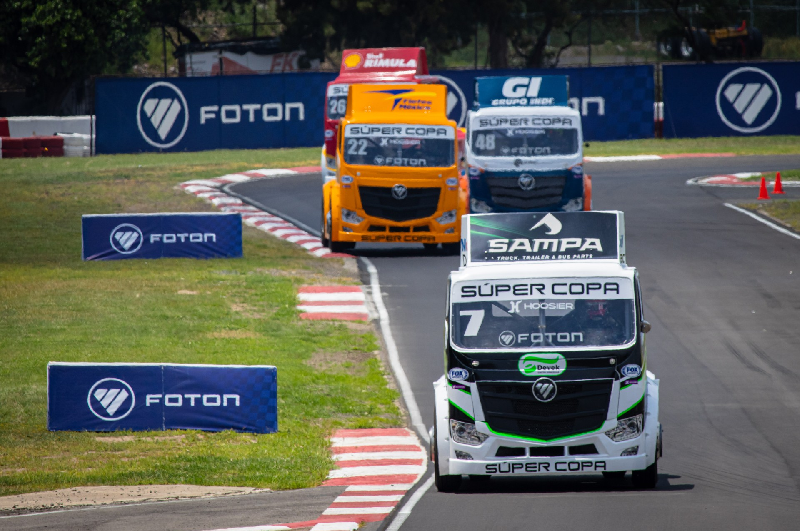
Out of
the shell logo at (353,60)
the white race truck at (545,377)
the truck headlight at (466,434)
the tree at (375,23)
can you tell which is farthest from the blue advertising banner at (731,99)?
the truck headlight at (466,434)

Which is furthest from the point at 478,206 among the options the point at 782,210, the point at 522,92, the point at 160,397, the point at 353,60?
the point at 160,397

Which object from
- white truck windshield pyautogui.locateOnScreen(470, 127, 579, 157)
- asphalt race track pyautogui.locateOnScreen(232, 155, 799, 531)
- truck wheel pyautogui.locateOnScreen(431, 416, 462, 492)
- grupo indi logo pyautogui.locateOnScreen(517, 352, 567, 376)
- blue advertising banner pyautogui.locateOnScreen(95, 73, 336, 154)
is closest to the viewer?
grupo indi logo pyautogui.locateOnScreen(517, 352, 567, 376)

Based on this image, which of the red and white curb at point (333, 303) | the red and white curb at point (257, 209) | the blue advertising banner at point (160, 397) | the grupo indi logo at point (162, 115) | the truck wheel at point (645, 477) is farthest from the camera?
the grupo indi logo at point (162, 115)

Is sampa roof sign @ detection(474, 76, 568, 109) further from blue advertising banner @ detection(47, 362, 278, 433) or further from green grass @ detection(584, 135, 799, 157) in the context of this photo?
green grass @ detection(584, 135, 799, 157)

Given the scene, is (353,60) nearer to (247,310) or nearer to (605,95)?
(605,95)

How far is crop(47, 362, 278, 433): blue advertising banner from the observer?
16.6 m

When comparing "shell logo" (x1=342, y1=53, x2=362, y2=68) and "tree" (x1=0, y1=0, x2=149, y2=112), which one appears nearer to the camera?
"shell logo" (x1=342, y1=53, x2=362, y2=68)

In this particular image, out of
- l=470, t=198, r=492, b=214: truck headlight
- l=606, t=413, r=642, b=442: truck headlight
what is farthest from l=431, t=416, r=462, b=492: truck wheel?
l=470, t=198, r=492, b=214: truck headlight

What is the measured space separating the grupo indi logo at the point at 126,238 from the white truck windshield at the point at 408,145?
5614mm

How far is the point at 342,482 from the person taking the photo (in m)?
15.3

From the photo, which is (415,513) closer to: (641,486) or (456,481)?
(456,481)

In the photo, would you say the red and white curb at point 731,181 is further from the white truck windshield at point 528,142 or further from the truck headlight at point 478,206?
the truck headlight at point 478,206

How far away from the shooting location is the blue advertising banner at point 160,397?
655 inches

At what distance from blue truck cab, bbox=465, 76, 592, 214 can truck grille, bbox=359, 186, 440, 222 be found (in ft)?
4.94
